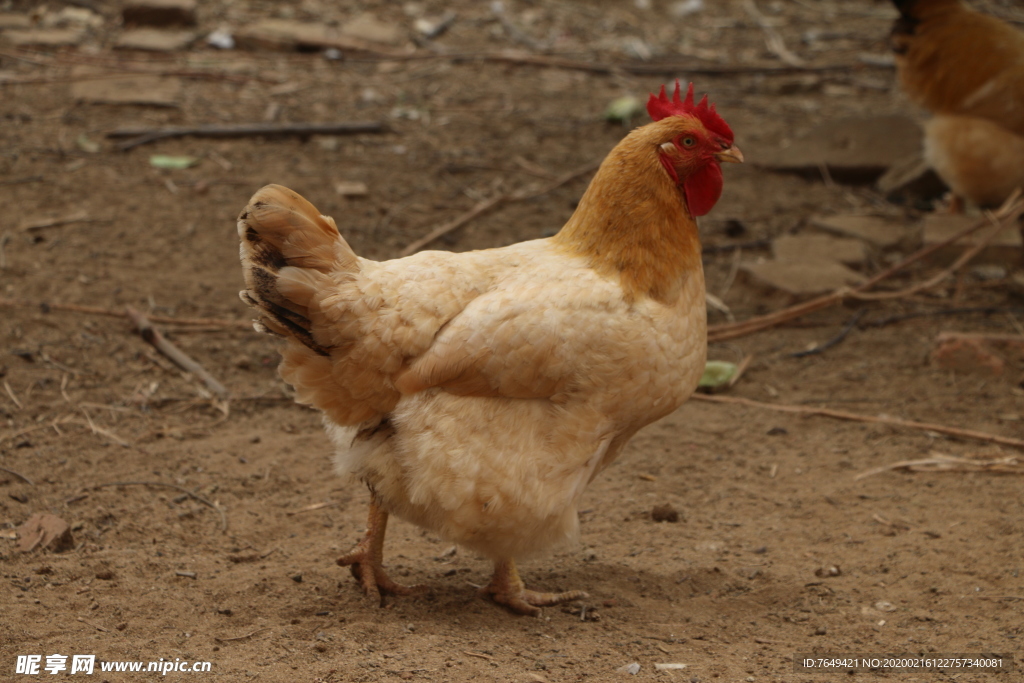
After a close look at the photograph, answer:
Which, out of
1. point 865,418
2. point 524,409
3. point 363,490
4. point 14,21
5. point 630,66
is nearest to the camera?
point 524,409

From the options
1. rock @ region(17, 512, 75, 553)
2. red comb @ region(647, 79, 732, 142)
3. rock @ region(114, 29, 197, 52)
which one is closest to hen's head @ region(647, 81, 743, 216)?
red comb @ region(647, 79, 732, 142)

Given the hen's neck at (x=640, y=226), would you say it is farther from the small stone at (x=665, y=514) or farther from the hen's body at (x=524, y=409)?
the small stone at (x=665, y=514)

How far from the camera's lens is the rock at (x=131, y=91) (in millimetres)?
6785

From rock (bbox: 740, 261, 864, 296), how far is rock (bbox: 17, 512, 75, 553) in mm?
4141

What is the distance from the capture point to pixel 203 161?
6.27m

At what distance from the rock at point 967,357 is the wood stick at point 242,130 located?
175 inches

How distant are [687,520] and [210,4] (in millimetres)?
7530

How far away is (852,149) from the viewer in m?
7.25

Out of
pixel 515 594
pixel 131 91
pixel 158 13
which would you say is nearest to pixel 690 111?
pixel 515 594

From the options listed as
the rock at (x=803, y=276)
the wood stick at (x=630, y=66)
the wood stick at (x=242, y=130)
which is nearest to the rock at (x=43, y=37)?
the wood stick at (x=242, y=130)

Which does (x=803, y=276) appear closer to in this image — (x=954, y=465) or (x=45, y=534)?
(x=954, y=465)

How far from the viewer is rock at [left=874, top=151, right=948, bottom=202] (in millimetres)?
6867

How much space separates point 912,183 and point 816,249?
1.57 meters

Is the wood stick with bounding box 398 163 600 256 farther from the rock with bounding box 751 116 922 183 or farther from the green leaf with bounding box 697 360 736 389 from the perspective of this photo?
the green leaf with bounding box 697 360 736 389
